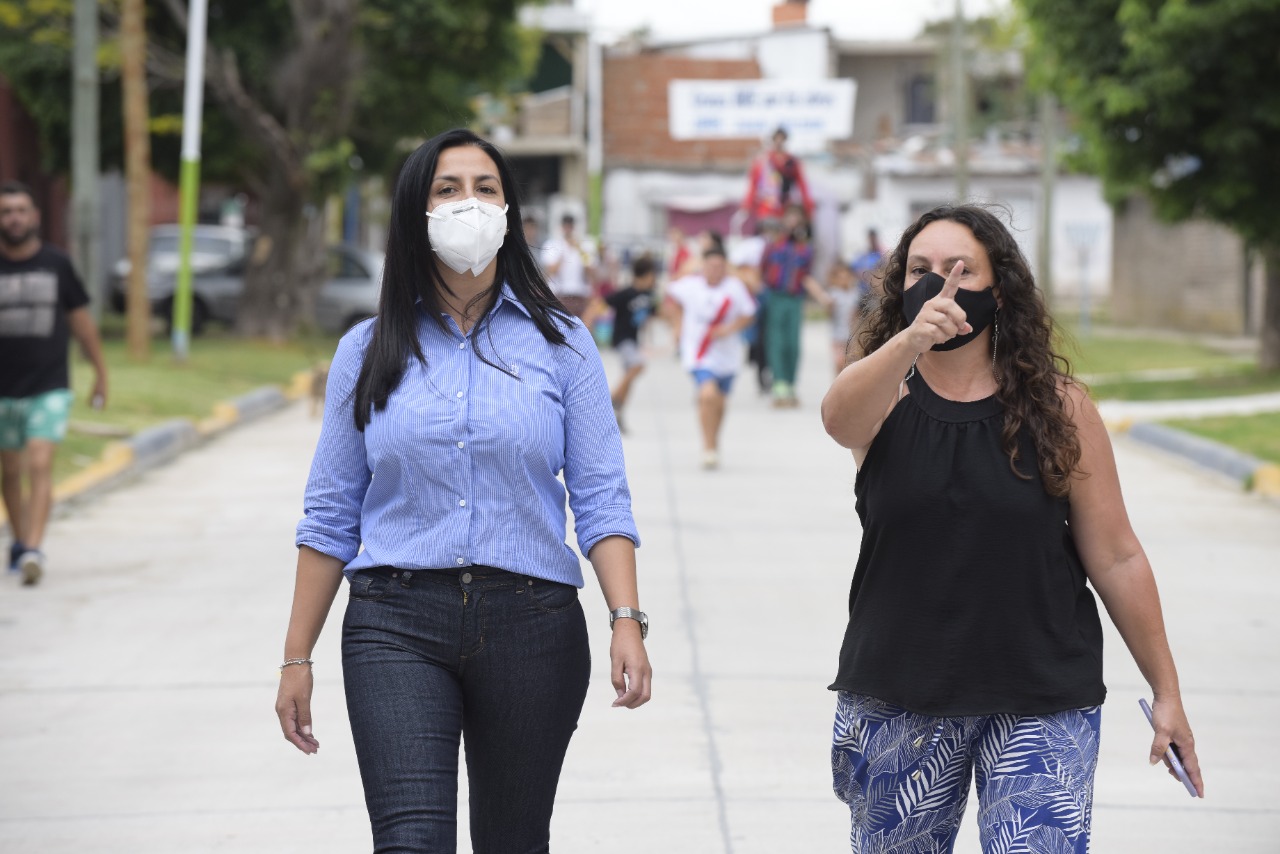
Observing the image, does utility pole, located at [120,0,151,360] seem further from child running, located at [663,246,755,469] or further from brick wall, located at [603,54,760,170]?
brick wall, located at [603,54,760,170]

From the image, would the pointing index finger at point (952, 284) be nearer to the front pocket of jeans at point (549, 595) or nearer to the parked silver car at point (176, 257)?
the front pocket of jeans at point (549, 595)

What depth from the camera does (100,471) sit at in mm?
13609

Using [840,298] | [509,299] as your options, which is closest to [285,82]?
[840,298]

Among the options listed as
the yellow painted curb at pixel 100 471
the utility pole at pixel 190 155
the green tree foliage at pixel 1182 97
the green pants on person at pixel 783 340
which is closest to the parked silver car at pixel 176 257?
the utility pole at pixel 190 155

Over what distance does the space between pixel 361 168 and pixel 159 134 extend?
3.73m

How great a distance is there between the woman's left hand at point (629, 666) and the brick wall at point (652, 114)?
50531mm

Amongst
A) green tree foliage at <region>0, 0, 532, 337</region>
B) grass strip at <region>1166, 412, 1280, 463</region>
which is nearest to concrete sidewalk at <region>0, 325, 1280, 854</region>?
grass strip at <region>1166, 412, 1280, 463</region>

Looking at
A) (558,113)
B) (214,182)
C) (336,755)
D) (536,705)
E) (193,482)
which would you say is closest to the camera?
(536,705)

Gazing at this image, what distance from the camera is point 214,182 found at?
105ft

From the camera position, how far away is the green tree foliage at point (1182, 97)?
1861cm

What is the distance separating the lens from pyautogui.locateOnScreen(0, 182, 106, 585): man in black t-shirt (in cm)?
930

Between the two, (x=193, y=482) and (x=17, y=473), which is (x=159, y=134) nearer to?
(x=193, y=482)

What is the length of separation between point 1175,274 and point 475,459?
3363 cm

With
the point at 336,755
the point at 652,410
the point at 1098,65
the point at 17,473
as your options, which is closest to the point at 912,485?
the point at 336,755
